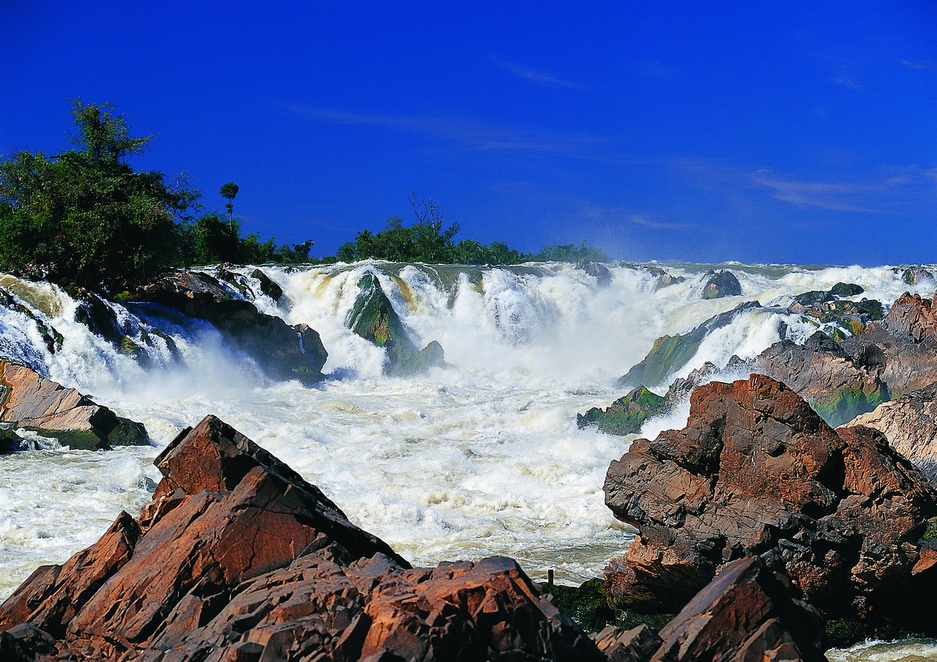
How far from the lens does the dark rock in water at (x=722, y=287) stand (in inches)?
1594

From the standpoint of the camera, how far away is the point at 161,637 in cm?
620

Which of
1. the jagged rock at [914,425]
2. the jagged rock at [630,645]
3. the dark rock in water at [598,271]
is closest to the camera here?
the jagged rock at [630,645]

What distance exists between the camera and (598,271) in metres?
44.0

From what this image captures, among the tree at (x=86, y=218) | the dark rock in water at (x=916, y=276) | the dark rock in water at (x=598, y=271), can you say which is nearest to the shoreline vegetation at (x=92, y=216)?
the tree at (x=86, y=218)

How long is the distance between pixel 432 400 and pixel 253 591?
68.1ft

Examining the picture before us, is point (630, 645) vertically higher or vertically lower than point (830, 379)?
lower

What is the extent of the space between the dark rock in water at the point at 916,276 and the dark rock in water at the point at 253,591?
125 feet

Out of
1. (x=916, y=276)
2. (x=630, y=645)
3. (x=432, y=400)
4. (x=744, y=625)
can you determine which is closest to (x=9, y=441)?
(x=432, y=400)

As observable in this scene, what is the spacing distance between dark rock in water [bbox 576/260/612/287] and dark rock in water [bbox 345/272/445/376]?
10441mm

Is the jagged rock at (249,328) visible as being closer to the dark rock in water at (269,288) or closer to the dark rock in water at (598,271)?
the dark rock in water at (269,288)

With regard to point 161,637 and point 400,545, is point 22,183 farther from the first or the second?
point 161,637

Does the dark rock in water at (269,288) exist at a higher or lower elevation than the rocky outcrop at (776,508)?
higher

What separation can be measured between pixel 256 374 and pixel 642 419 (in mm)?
14496

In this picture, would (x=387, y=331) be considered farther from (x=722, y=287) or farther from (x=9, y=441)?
(x=9, y=441)
